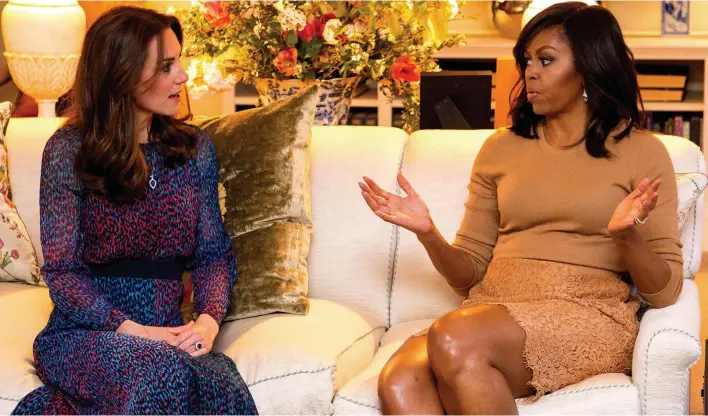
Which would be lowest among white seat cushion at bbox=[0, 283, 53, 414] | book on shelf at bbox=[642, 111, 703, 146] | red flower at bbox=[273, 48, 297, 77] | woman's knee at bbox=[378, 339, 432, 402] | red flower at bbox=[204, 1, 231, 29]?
book on shelf at bbox=[642, 111, 703, 146]

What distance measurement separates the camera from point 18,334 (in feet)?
7.86

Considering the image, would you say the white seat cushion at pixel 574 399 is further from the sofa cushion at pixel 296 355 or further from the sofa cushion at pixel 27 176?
the sofa cushion at pixel 27 176

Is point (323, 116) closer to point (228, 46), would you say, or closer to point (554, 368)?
point (228, 46)

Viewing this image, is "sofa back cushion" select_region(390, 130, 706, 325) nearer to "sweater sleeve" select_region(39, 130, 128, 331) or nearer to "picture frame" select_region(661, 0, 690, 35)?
"sweater sleeve" select_region(39, 130, 128, 331)

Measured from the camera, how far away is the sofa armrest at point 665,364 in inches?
80.4

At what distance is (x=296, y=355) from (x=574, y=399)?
0.58 m

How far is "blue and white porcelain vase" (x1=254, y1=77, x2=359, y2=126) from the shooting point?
9.70ft

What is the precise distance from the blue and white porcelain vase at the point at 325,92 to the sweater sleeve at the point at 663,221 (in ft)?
3.29

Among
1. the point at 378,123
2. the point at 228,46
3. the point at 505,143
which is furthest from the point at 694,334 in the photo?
the point at 378,123

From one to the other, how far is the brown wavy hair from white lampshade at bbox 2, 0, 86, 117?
1.22 meters

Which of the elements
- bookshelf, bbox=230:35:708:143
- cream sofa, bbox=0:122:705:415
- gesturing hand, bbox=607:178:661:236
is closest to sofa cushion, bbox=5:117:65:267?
cream sofa, bbox=0:122:705:415

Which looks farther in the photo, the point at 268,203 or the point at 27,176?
the point at 27,176

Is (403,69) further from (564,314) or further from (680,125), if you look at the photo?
(680,125)

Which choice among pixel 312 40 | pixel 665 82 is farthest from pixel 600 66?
pixel 665 82
